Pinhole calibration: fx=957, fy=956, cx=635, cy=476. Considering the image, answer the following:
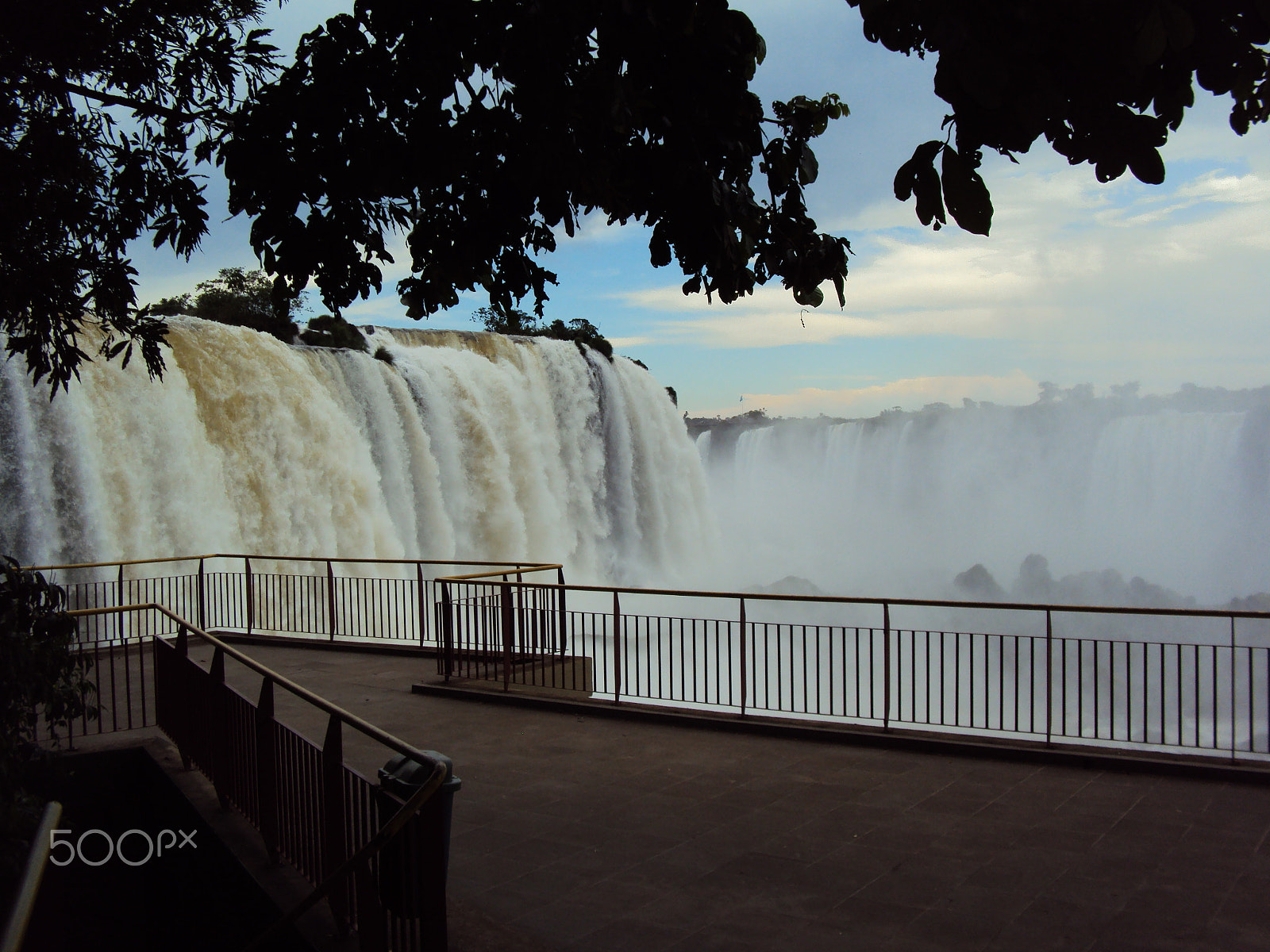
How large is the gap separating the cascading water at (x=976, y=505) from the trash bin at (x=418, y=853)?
36444mm

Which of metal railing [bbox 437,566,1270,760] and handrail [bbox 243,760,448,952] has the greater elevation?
handrail [bbox 243,760,448,952]

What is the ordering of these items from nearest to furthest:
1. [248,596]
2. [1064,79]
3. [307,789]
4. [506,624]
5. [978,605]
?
[1064,79]
[307,789]
[978,605]
[506,624]
[248,596]

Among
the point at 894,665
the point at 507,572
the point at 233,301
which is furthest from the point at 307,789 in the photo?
the point at 233,301

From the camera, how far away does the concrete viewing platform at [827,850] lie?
4492mm

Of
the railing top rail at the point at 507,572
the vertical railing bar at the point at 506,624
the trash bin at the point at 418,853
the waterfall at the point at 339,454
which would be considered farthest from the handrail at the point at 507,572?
the waterfall at the point at 339,454

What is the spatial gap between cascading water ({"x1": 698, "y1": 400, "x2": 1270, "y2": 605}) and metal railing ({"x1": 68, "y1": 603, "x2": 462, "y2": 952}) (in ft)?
111

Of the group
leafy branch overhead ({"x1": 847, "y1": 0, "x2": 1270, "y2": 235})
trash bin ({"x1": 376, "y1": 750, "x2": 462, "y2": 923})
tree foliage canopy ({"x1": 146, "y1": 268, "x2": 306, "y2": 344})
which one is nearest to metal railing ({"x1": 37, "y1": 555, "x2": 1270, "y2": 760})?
trash bin ({"x1": 376, "y1": 750, "x2": 462, "y2": 923})

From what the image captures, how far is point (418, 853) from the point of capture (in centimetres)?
354

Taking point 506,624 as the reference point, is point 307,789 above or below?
above

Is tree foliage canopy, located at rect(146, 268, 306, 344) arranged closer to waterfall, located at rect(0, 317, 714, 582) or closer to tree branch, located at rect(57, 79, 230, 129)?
waterfall, located at rect(0, 317, 714, 582)

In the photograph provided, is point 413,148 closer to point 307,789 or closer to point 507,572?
point 307,789

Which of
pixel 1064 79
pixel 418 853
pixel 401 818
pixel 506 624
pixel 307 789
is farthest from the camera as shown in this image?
pixel 506 624

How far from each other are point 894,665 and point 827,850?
21246 mm

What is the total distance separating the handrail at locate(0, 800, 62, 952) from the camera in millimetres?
1900
